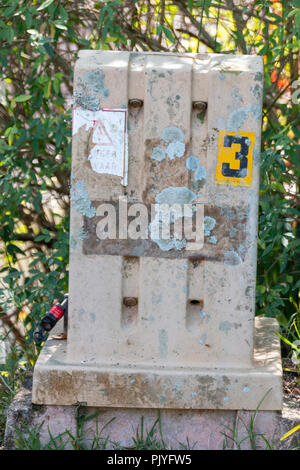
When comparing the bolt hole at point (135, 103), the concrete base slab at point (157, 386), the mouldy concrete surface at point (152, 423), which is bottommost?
the mouldy concrete surface at point (152, 423)

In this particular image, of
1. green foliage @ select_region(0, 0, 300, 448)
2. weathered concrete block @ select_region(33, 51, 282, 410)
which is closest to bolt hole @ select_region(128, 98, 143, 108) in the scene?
weathered concrete block @ select_region(33, 51, 282, 410)

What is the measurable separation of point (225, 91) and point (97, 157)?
2.02 feet

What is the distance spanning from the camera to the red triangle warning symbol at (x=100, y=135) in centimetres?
282

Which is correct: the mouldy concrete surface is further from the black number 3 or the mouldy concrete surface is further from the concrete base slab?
the black number 3

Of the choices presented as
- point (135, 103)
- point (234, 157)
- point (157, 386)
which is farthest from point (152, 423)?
point (135, 103)

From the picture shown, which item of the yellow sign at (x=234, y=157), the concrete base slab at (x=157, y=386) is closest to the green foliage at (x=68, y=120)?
the yellow sign at (x=234, y=157)

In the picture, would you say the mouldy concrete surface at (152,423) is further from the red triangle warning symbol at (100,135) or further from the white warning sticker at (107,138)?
the red triangle warning symbol at (100,135)

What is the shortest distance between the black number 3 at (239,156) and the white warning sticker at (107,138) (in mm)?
433

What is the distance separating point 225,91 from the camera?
2781mm

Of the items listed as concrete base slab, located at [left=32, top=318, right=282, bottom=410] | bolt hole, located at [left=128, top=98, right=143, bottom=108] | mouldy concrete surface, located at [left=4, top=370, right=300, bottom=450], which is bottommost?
mouldy concrete surface, located at [left=4, top=370, right=300, bottom=450]

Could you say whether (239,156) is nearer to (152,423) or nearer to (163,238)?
(163,238)

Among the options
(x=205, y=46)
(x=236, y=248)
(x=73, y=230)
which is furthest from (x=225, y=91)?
(x=205, y=46)

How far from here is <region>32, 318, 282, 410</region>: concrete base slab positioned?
2.79m

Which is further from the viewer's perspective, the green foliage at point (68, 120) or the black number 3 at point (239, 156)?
the green foliage at point (68, 120)
